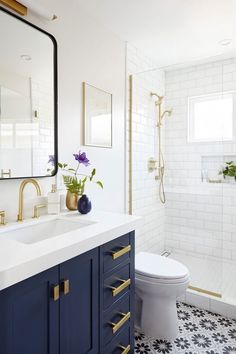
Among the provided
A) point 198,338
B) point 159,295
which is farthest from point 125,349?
point 198,338

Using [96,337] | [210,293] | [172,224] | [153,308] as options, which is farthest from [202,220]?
[96,337]

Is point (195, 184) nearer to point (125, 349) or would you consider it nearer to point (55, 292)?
point (125, 349)

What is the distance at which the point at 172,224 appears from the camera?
311cm

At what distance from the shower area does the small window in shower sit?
0.04 feet

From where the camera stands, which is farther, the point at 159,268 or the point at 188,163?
the point at 188,163

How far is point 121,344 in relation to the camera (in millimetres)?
1454

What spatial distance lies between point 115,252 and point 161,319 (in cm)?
91

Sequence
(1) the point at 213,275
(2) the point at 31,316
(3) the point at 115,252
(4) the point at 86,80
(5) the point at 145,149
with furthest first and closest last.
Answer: (5) the point at 145,149 → (1) the point at 213,275 → (4) the point at 86,80 → (3) the point at 115,252 → (2) the point at 31,316

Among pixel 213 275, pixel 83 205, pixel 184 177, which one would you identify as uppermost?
pixel 184 177

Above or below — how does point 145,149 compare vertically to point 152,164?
above

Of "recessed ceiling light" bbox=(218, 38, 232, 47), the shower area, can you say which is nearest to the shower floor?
the shower area

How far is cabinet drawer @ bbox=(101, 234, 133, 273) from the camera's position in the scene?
128cm

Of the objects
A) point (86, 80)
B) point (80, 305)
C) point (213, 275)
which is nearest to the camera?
point (80, 305)

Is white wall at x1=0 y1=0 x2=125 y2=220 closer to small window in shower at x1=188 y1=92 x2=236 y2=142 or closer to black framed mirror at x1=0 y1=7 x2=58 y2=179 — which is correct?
black framed mirror at x1=0 y1=7 x2=58 y2=179
